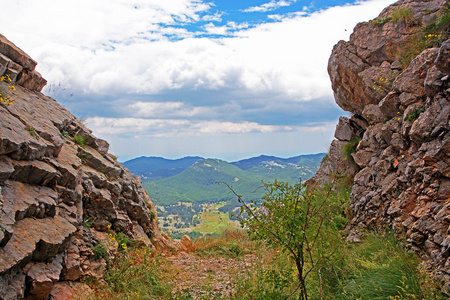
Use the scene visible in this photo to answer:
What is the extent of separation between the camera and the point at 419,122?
7.54 metres

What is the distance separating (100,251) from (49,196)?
196cm

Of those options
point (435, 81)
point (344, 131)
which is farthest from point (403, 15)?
point (435, 81)

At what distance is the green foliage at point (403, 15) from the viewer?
11.4 metres

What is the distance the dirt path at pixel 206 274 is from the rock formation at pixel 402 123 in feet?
13.6

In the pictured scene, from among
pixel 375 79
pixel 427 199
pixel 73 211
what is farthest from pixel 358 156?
pixel 73 211

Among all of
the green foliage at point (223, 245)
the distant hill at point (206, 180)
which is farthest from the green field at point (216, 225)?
the distant hill at point (206, 180)

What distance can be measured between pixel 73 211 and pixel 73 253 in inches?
44.3

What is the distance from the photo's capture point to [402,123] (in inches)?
352

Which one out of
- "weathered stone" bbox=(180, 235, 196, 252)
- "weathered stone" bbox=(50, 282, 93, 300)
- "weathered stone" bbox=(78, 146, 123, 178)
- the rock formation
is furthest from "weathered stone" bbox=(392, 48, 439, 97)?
"weathered stone" bbox=(180, 235, 196, 252)

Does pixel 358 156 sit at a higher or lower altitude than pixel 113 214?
higher

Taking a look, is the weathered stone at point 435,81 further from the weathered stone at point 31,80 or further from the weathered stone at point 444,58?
the weathered stone at point 31,80

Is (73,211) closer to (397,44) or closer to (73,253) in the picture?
(73,253)

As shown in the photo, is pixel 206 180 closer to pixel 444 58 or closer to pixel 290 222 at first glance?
pixel 444 58

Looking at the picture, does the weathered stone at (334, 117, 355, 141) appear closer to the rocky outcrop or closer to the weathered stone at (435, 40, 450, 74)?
the weathered stone at (435, 40, 450, 74)
